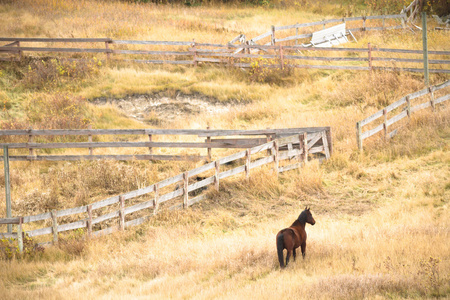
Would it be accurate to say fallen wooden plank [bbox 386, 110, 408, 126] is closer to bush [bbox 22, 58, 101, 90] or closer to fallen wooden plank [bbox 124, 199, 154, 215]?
fallen wooden plank [bbox 124, 199, 154, 215]

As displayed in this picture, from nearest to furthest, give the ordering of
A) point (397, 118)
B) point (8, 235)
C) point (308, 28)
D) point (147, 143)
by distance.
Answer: point (8, 235)
point (397, 118)
point (147, 143)
point (308, 28)

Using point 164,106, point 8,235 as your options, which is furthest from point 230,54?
point 8,235

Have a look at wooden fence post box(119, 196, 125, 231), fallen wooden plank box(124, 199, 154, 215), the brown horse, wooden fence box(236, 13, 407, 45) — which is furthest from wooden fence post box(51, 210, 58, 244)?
wooden fence box(236, 13, 407, 45)

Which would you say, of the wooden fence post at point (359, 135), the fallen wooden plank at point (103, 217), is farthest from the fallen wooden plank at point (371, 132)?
the fallen wooden plank at point (103, 217)

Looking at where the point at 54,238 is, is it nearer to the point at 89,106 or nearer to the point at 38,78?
the point at 89,106

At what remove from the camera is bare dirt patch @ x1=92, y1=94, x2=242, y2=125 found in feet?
68.8

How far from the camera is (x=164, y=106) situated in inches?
846

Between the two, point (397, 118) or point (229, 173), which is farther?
point (397, 118)

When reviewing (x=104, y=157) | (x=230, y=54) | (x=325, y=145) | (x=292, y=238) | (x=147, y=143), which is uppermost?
(x=230, y=54)

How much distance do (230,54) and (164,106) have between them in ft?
14.0

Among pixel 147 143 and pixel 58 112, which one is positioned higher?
pixel 58 112

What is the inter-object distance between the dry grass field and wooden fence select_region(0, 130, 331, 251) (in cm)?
34

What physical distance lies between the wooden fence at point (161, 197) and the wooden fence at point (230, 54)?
8577 mm

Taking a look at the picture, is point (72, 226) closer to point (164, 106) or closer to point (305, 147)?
point (305, 147)
